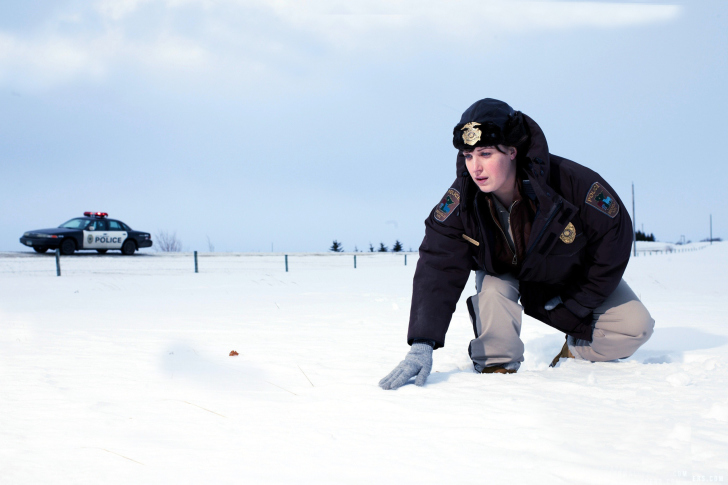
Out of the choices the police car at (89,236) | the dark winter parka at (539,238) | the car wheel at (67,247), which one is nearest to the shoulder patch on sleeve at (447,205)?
the dark winter parka at (539,238)

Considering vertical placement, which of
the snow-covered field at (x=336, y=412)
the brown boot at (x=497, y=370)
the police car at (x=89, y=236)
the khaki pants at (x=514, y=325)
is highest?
the police car at (x=89, y=236)

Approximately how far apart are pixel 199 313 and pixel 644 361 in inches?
Answer: 157

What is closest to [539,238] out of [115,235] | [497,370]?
[497,370]

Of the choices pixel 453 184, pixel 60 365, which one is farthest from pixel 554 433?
pixel 60 365

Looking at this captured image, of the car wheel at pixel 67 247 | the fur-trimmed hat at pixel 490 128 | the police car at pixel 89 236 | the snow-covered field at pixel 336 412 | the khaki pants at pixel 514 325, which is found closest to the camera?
the snow-covered field at pixel 336 412

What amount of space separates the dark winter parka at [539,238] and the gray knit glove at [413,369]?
6 centimetres

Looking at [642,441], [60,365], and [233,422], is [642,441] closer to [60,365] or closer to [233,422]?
[233,422]

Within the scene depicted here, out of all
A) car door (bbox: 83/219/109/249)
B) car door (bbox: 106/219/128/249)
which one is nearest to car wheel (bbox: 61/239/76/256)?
car door (bbox: 83/219/109/249)

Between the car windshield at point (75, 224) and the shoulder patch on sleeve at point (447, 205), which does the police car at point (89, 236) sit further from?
the shoulder patch on sleeve at point (447, 205)

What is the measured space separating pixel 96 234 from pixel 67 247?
108 cm

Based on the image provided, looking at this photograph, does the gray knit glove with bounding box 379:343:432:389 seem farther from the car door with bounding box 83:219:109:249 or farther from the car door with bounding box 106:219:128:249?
the car door with bounding box 106:219:128:249

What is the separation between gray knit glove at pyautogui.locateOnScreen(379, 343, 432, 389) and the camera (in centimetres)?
209

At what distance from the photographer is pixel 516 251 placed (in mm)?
2322

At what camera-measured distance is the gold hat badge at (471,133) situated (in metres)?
2.07
